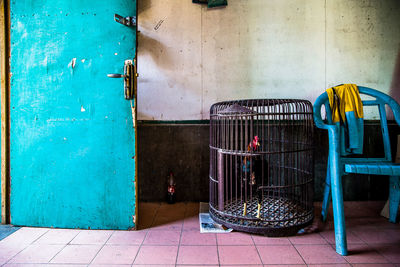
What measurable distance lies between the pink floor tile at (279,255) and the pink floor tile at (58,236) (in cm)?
182

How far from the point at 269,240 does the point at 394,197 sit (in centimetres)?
157

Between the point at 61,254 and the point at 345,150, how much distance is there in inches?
112

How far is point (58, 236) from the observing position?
2398 mm

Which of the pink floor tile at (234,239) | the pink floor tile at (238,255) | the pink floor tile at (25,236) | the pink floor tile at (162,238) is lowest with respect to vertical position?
the pink floor tile at (238,255)

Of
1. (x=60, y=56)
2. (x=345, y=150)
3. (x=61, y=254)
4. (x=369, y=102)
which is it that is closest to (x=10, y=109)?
(x=60, y=56)

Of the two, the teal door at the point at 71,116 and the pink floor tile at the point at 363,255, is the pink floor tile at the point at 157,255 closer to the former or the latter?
the teal door at the point at 71,116

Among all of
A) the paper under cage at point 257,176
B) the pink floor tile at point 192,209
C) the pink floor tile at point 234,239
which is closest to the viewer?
the pink floor tile at point 234,239

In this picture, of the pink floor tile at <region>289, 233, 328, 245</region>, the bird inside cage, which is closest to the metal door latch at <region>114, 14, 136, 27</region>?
the bird inside cage

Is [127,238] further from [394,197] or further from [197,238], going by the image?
[394,197]

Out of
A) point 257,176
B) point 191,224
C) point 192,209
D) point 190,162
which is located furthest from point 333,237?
point 190,162

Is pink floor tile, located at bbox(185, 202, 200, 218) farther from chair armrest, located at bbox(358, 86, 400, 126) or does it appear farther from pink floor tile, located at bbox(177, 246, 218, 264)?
chair armrest, located at bbox(358, 86, 400, 126)

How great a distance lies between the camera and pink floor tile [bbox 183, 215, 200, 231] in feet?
8.55

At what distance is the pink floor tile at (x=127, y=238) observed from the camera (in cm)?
228

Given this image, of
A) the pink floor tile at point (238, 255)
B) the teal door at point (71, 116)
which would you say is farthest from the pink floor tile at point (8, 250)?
the pink floor tile at point (238, 255)
